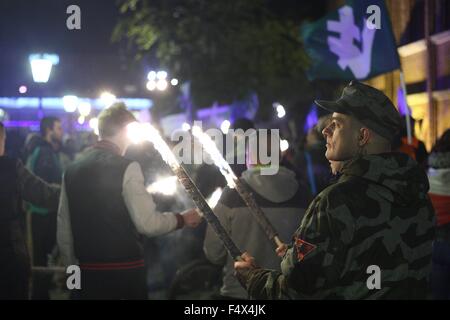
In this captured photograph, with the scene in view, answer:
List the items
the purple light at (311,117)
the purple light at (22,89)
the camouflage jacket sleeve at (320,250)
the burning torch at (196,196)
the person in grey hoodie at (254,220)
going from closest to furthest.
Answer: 1. the camouflage jacket sleeve at (320,250)
2. the burning torch at (196,196)
3. the person in grey hoodie at (254,220)
4. the purple light at (22,89)
5. the purple light at (311,117)

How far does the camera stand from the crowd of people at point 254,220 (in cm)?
282

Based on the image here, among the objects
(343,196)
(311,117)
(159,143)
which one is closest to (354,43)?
(311,117)

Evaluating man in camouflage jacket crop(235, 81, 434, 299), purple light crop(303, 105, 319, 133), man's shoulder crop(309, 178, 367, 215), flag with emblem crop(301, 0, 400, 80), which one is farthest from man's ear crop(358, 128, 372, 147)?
purple light crop(303, 105, 319, 133)

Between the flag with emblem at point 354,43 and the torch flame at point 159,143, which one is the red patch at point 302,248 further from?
the flag with emblem at point 354,43

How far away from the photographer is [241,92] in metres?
18.9

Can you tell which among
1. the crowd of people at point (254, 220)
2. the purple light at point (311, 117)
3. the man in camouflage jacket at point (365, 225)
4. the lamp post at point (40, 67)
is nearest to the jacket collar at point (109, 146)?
the crowd of people at point (254, 220)

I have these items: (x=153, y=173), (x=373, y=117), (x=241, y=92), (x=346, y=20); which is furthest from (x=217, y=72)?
(x=373, y=117)

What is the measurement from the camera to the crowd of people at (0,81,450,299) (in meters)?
2.82

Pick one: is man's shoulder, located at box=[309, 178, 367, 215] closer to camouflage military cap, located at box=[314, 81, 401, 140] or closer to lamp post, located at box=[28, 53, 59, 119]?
camouflage military cap, located at box=[314, 81, 401, 140]

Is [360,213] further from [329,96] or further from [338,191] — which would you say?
[329,96]

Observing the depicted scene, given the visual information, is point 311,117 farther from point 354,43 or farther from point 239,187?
point 239,187

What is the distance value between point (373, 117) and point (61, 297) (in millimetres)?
7165

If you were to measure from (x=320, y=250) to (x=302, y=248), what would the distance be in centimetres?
9

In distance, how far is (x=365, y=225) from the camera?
9.16 feet
